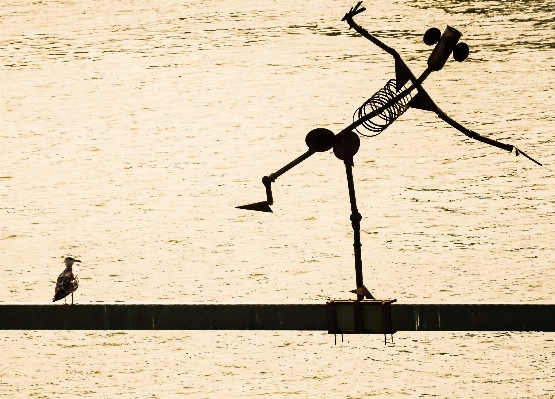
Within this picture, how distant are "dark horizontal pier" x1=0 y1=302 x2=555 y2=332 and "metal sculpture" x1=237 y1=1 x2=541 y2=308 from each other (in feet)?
0.12

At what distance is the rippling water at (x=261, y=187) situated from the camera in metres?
6.16

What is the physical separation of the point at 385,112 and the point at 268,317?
458mm

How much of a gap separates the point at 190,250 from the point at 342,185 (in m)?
1.75

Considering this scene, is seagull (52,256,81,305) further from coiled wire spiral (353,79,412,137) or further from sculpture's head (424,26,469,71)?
sculpture's head (424,26,469,71)

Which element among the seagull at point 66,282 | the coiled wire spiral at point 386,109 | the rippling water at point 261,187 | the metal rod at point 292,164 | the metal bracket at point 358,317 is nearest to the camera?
the metal rod at point 292,164

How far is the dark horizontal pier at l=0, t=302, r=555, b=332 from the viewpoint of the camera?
7.32 feet

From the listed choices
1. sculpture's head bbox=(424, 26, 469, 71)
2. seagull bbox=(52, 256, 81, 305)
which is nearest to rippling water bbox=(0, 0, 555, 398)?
seagull bbox=(52, 256, 81, 305)

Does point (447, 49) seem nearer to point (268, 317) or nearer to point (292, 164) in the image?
point (292, 164)

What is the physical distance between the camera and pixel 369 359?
613 cm

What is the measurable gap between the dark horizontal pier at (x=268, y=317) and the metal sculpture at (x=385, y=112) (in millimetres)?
36

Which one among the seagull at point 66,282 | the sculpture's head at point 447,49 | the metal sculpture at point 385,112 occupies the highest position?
the sculpture's head at point 447,49

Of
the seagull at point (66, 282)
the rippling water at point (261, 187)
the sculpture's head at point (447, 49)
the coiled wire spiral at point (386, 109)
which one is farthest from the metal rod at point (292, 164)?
the rippling water at point (261, 187)

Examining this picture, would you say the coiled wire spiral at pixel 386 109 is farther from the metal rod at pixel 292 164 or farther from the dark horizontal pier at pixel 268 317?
the dark horizontal pier at pixel 268 317

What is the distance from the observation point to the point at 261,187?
31.6 ft
